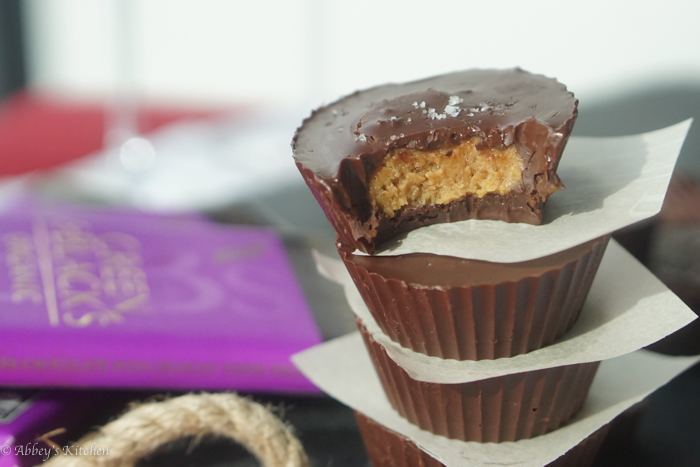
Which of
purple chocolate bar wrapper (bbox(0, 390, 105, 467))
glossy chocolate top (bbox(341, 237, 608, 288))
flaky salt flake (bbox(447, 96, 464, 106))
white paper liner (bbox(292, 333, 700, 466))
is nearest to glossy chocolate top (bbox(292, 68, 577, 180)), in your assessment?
flaky salt flake (bbox(447, 96, 464, 106))

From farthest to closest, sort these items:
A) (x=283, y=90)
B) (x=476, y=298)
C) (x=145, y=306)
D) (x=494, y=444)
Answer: (x=283, y=90), (x=145, y=306), (x=494, y=444), (x=476, y=298)

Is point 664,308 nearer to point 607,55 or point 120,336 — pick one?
point 120,336

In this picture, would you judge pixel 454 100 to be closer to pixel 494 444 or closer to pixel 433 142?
pixel 433 142

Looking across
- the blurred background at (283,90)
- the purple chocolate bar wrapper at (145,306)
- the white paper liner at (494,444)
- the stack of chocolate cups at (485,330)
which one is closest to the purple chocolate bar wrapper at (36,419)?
the purple chocolate bar wrapper at (145,306)

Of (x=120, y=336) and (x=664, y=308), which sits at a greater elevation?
(x=664, y=308)

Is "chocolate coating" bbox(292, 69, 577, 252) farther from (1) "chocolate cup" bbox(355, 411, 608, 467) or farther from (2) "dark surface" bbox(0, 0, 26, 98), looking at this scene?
(2) "dark surface" bbox(0, 0, 26, 98)

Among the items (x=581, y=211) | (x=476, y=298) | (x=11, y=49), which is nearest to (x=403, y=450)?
(x=476, y=298)

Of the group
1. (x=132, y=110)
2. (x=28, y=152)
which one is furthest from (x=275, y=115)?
(x=28, y=152)
